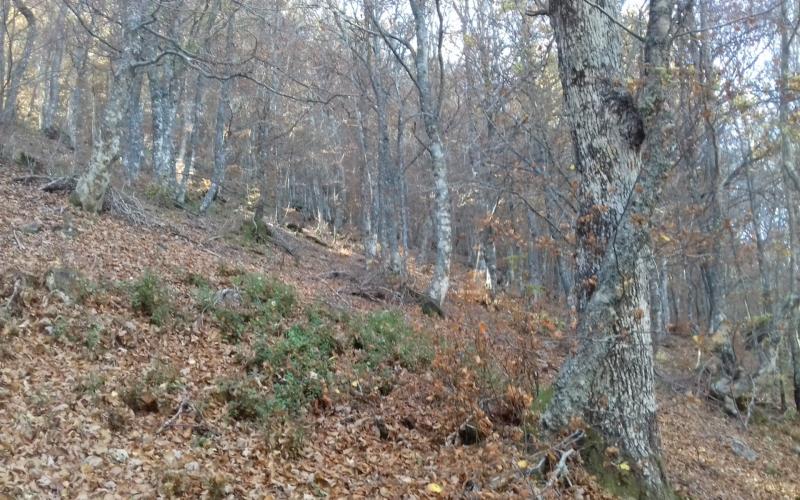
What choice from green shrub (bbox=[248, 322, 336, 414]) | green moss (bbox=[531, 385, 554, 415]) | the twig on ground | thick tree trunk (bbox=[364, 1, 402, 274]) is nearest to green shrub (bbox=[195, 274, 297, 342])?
green shrub (bbox=[248, 322, 336, 414])

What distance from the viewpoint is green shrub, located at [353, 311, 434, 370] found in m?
8.48

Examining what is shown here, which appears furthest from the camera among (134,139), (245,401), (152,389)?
(134,139)

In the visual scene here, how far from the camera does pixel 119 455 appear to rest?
471cm

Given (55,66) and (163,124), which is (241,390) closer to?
(163,124)

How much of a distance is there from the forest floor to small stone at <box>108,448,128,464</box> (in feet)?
0.06

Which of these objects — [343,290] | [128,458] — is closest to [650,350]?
[128,458]

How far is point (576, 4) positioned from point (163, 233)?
30.3 feet

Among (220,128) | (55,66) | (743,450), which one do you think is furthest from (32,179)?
(743,450)

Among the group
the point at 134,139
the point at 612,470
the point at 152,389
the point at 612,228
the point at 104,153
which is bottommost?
the point at 612,470

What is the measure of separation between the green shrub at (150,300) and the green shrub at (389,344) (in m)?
2.84

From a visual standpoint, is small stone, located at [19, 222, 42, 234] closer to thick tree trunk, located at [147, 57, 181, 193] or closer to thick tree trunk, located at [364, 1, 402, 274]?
thick tree trunk, located at [364, 1, 402, 274]

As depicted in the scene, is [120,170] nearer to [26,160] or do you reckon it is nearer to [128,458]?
[26,160]

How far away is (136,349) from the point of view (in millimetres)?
6645

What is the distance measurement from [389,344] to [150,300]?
11.8ft
